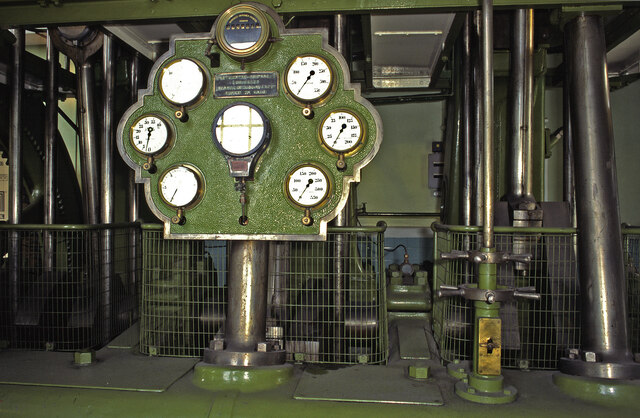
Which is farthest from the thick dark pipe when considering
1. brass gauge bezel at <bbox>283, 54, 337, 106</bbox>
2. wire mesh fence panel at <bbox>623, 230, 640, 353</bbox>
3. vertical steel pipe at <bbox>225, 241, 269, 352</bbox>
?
vertical steel pipe at <bbox>225, 241, 269, 352</bbox>

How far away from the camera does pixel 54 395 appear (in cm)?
173

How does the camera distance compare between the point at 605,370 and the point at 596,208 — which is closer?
the point at 605,370

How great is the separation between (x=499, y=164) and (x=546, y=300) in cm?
112

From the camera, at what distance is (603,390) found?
1.69 m

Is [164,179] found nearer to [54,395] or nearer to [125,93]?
[54,395]

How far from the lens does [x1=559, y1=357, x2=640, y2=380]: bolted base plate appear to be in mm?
1746

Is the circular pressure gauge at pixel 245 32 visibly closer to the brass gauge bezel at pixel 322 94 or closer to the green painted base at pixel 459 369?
the brass gauge bezel at pixel 322 94

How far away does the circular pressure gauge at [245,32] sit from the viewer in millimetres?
1793

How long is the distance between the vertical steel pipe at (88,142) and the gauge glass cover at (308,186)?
164 centimetres

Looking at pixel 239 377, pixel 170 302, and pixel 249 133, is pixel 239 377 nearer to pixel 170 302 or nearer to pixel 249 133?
pixel 170 302

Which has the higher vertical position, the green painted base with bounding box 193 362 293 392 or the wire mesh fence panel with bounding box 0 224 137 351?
the wire mesh fence panel with bounding box 0 224 137 351

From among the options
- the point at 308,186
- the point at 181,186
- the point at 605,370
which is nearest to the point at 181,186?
the point at 181,186

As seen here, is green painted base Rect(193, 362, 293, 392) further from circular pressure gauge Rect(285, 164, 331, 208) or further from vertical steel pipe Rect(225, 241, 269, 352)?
circular pressure gauge Rect(285, 164, 331, 208)

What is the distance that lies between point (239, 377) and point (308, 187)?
0.74 m
